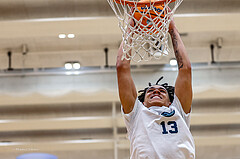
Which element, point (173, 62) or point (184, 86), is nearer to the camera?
point (184, 86)

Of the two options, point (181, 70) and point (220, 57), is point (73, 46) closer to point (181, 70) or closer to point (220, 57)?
point (220, 57)

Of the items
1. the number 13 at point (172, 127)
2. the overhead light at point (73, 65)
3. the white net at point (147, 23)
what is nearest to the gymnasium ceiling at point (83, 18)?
the overhead light at point (73, 65)

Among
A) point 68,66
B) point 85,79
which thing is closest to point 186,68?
point 68,66

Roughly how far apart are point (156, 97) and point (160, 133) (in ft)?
1.26

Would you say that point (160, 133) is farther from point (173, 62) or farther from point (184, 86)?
point (173, 62)

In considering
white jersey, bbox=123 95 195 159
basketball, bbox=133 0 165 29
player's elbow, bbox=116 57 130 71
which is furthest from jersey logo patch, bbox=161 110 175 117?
basketball, bbox=133 0 165 29

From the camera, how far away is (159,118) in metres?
3.11

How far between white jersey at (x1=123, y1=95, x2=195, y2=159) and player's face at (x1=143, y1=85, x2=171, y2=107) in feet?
0.23

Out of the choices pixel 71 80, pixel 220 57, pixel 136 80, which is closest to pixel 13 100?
pixel 71 80

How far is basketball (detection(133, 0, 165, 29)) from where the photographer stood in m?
3.65

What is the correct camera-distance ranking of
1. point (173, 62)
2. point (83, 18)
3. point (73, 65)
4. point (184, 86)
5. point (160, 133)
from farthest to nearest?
point (73, 65) → point (173, 62) → point (83, 18) → point (184, 86) → point (160, 133)

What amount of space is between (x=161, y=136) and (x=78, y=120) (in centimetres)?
571

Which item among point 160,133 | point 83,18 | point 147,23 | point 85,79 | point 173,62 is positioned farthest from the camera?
point 85,79

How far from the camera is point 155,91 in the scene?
3.40 metres
